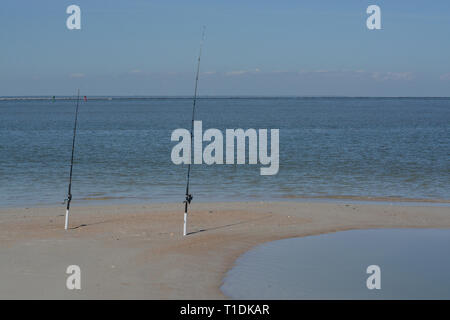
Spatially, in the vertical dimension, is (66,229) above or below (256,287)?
above

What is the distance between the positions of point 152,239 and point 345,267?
12.5ft

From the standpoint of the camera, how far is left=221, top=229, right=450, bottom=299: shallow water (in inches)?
320

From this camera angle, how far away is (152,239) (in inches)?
441

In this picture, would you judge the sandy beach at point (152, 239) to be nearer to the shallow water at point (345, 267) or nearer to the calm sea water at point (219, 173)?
the shallow water at point (345, 267)

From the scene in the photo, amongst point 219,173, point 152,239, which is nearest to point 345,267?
point 152,239

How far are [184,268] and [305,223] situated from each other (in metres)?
4.46

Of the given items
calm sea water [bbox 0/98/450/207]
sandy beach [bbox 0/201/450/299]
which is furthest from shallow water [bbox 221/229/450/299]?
calm sea water [bbox 0/98/450/207]

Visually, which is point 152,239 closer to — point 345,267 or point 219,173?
point 345,267

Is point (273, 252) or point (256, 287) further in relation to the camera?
point (273, 252)

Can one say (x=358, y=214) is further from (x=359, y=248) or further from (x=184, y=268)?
(x=184, y=268)

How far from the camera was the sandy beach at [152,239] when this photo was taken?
8305 millimetres

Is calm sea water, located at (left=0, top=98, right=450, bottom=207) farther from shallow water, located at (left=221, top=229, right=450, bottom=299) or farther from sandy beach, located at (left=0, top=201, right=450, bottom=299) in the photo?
shallow water, located at (left=221, top=229, right=450, bottom=299)
